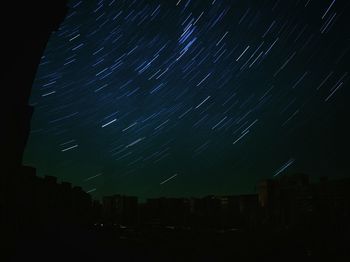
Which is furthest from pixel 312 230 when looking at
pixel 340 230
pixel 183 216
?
pixel 183 216

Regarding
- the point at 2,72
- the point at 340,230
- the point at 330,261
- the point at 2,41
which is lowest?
the point at 330,261

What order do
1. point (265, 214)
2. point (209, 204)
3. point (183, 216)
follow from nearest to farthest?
1. point (183, 216)
2. point (265, 214)
3. point (209, 204)

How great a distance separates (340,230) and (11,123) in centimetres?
601

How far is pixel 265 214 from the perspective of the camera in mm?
15961

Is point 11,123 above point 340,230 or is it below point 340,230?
above

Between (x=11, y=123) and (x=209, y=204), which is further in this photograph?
(x=209, y=204)

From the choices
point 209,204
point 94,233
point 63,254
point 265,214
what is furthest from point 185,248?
point 209,204

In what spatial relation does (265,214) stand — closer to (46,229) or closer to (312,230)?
(312,230)

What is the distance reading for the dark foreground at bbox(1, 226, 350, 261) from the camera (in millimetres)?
6000

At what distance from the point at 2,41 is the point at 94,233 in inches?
155

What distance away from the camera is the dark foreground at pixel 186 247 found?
6000 millimetres

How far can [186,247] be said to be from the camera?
6.22m

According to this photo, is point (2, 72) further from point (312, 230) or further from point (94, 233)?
point (312, 230)

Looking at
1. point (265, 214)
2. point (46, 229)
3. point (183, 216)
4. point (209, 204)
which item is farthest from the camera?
point (209, 204)
